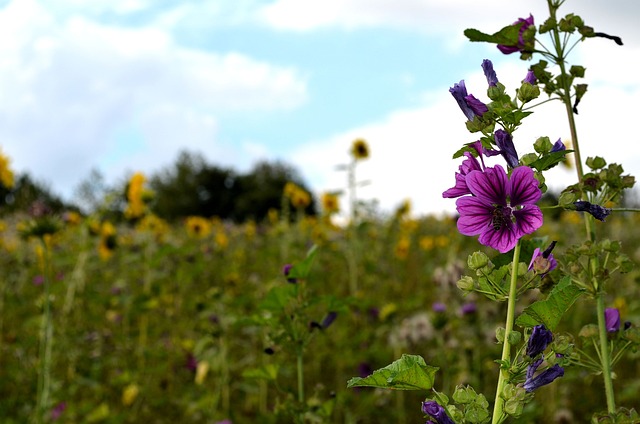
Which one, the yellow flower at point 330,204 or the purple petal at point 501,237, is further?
the yellow flower at point 330,204

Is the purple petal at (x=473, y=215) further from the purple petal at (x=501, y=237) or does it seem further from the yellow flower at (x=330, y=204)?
the yellow flower at (x=330, y=204)

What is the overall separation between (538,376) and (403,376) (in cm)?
21

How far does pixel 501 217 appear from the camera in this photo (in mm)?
1166

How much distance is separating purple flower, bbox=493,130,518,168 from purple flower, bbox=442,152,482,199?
0.06 meters

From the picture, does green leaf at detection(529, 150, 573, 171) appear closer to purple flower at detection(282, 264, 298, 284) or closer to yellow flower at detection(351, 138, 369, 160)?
purple flower at detection(282, 264, 298, 284)

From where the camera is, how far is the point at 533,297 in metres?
4.02

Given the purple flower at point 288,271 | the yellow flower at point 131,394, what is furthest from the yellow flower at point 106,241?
the purple flower at point 288,271

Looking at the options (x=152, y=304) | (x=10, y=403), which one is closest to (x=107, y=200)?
(x=152, y=304)

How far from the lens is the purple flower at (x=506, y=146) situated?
1.12 m

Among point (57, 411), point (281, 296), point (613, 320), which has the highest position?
point (281, 296)

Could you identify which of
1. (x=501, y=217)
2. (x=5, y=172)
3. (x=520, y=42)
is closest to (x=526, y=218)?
(x=501, y=217)

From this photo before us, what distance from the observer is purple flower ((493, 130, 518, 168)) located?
44.1 inches

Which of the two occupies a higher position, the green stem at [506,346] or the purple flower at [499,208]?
the purple flower at [499,208]

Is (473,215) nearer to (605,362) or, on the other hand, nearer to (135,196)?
(605,362)
